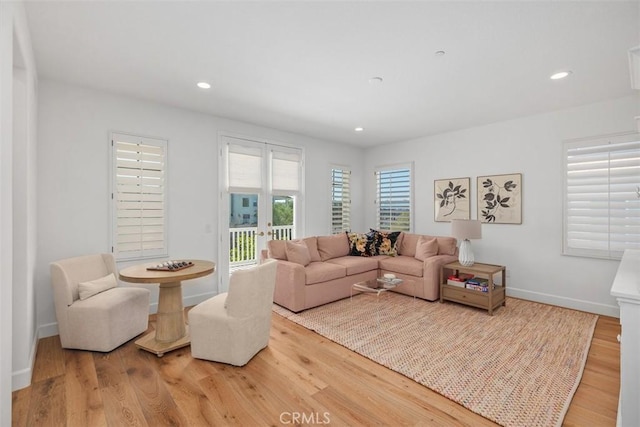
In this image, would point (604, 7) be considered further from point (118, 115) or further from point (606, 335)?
point (118, 115)

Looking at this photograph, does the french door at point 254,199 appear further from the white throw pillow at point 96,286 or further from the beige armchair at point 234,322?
the beige armchair at point 234,322

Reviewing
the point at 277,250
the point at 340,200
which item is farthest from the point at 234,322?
the point at 340,200

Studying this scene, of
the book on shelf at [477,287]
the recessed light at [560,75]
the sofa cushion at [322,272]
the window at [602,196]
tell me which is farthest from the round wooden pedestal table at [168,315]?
the window at [602,196]

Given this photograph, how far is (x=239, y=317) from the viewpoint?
2516 mm

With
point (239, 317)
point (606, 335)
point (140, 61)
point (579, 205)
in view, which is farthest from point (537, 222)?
point (140, 61)

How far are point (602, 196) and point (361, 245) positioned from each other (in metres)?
3.27

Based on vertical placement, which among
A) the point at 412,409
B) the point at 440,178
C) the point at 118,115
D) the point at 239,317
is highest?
the point at 118,115

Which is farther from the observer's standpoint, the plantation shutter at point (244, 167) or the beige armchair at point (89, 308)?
the plantation shutter at point (244, 167)

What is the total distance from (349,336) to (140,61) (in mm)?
3345

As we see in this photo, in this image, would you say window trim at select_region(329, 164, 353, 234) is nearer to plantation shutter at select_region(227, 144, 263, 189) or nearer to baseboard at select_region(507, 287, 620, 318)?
plantation shutter at select_region(227, 144, 263, 189)

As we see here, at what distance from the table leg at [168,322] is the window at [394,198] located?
426 cm

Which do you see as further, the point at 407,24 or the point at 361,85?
the point at 361,85

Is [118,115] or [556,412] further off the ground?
[118,115]

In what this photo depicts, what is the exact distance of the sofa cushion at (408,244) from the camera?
5137 mm
